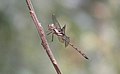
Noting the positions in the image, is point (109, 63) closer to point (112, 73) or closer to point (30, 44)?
point (112, 73)

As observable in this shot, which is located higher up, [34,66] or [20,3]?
[20,3]

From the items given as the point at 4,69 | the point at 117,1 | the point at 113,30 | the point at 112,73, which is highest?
the point at 117,1

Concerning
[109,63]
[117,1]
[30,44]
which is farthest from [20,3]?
[117,1]

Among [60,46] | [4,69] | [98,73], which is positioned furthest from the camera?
[98,73]

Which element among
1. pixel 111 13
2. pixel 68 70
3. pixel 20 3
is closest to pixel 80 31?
pixel 68 70

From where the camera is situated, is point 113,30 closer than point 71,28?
No

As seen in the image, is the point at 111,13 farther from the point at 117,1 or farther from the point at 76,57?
the point at 76,57

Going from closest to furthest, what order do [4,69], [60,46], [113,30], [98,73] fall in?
[4,69]
[60,46]
[98,73]
[113,30]
